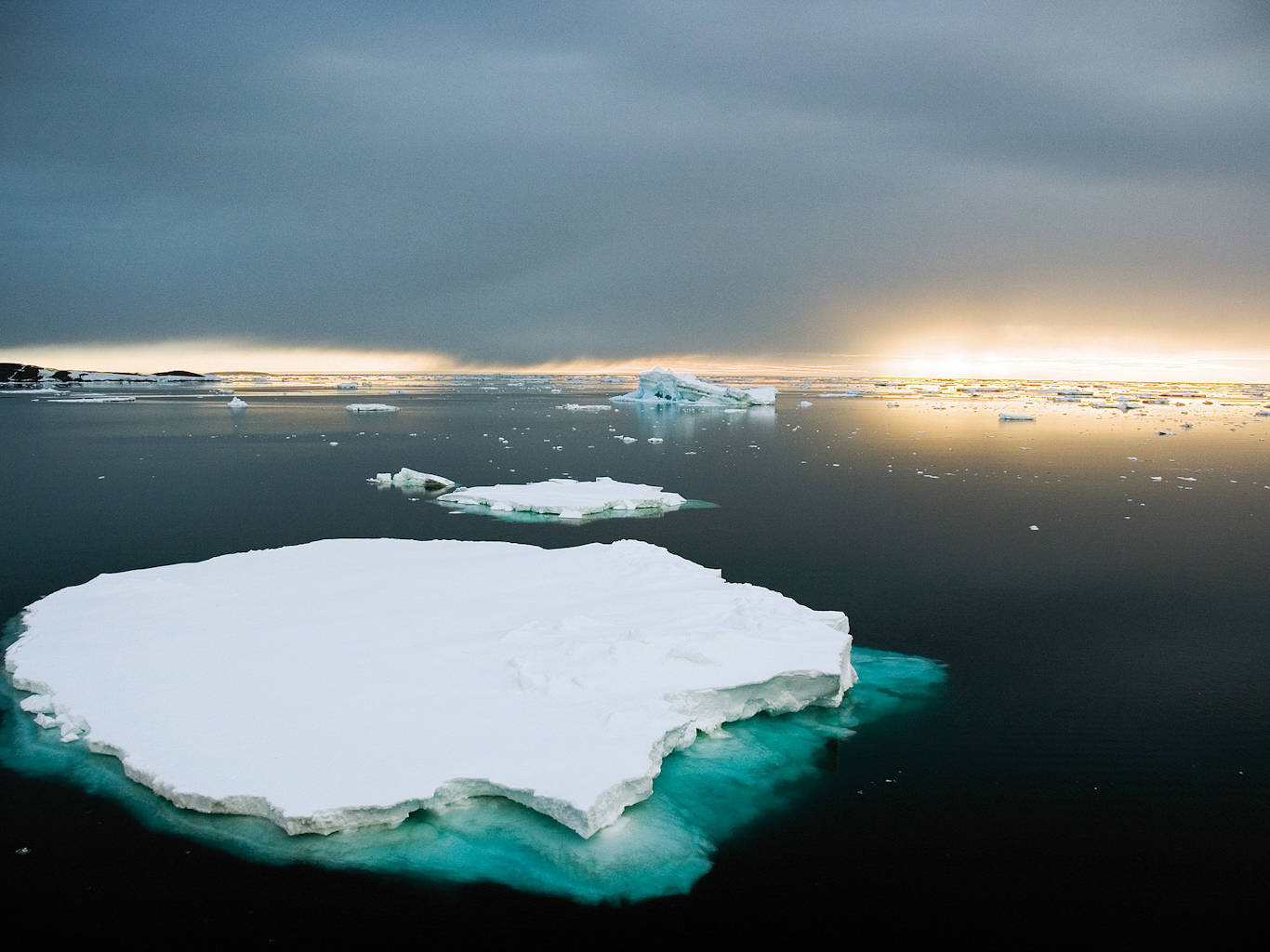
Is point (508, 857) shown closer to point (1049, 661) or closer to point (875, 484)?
point (1049, 661)

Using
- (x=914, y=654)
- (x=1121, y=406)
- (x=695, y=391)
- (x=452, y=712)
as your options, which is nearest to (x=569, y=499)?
(x=914, y=654)

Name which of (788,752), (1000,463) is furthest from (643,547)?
(1000,463)

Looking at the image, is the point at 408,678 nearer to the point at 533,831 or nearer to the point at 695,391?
the point at 533,831

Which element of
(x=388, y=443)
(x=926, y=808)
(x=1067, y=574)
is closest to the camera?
A: (x=926, y=808)

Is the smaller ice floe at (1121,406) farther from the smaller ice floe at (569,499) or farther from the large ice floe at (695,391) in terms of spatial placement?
the smaller ice floe at (569,499)

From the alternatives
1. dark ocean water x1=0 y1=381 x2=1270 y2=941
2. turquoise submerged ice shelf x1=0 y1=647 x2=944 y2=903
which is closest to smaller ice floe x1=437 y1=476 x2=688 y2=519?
dark ocean water x1=0 y1=381 x2=1270 y2=941

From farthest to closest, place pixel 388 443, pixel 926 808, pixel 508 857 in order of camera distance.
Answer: pixel 388 443 → pixel 926 808 → pixel 508 857
